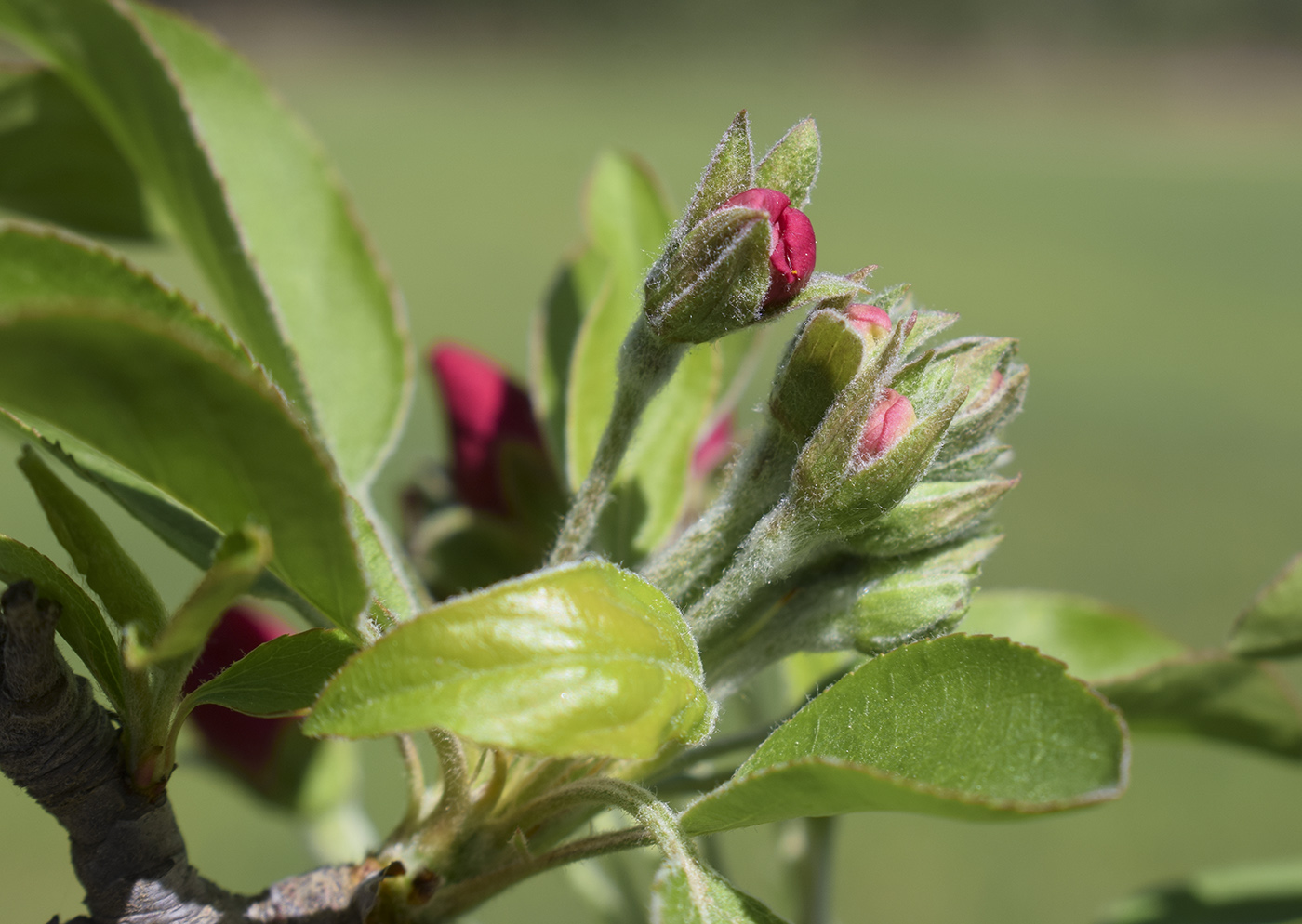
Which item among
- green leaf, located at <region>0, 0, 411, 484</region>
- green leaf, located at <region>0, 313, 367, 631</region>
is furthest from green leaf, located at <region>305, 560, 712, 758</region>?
green leaf, located at <region>0, 0, 411, 484</region>

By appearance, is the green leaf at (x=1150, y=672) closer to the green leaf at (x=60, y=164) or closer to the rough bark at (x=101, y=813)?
the rough bark at (x=101, y=813)

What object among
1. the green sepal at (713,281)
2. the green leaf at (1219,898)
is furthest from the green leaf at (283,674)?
the green leaf at (1219,898)

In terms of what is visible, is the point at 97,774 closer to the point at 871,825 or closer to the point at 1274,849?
the point at 871,825

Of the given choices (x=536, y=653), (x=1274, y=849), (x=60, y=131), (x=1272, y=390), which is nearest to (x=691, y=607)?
(x=536, y=653)

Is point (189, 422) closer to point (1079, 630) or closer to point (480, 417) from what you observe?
point (480, 417)

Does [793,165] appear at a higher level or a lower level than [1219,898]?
higher

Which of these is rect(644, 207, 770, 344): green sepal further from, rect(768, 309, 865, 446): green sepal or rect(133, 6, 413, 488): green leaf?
rect(133, 6, 413, 488): green leaf

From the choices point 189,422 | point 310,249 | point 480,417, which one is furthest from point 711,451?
point 189,422
